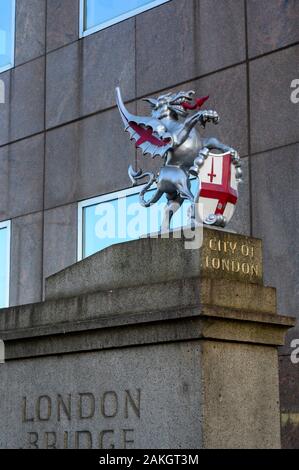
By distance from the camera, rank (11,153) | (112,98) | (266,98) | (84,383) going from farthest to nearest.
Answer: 1. (11,153)
2. (112,98)
3. (266,98)
4. (84,383)

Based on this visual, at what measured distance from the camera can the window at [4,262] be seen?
16.3 m

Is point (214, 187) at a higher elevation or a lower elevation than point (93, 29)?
lower

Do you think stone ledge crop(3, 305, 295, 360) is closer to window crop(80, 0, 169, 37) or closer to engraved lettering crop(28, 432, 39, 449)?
engraved lettering crop(28, 432, 39, 449)

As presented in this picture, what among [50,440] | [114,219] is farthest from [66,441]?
[114,219]

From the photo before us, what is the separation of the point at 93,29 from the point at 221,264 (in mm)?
9022

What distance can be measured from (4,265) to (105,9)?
4774 mm

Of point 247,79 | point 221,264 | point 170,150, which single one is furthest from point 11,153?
point 221,264

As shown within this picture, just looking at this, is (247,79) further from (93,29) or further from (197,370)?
(197,370)

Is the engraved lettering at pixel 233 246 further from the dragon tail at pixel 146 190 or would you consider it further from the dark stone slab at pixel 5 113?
the dark stone slab at pixel 5 113

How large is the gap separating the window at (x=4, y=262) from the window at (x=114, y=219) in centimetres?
194

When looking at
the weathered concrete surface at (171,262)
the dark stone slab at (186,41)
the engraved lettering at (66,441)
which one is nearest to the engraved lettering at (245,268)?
the weathered concrete surface at (171,262)

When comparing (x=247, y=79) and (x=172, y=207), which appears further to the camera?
(x=247, y=79)

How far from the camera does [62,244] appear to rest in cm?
1534
